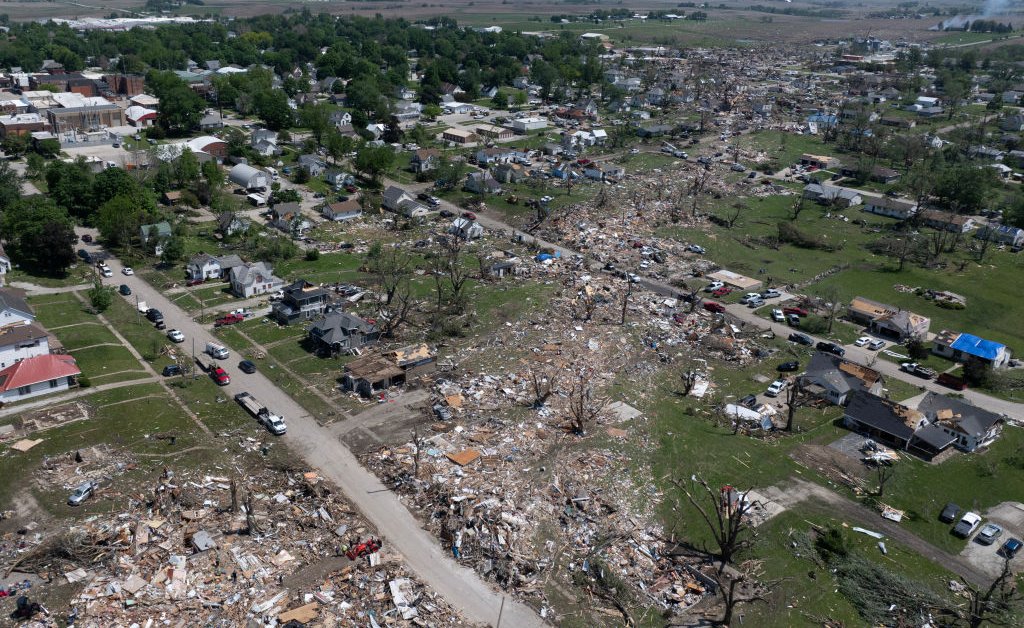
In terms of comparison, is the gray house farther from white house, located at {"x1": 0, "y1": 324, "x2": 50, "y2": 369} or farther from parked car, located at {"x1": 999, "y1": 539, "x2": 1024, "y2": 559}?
parked car, located at {"x1": 999, "y1": 539, "x2": 1024, "y2": 559}

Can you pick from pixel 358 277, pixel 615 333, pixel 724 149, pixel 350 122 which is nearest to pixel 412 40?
pixel 350 122

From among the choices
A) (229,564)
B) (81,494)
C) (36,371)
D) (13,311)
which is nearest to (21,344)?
(36,371)

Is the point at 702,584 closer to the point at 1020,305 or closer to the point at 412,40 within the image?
the point at 1020,305

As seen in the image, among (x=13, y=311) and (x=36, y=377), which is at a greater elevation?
(x=13, y=311)

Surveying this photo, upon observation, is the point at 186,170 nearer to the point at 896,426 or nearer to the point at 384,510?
the point at 384,510

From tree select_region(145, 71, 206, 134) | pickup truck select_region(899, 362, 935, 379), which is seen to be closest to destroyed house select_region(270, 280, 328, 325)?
pickup truck select_region(899, 362, 935, 379)

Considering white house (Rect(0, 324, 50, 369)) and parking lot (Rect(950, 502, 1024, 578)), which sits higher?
white house (Rect(0, 324, 50, 369))

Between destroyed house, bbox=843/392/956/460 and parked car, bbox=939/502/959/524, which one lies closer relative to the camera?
parked car, bbox=939/502/959/524
